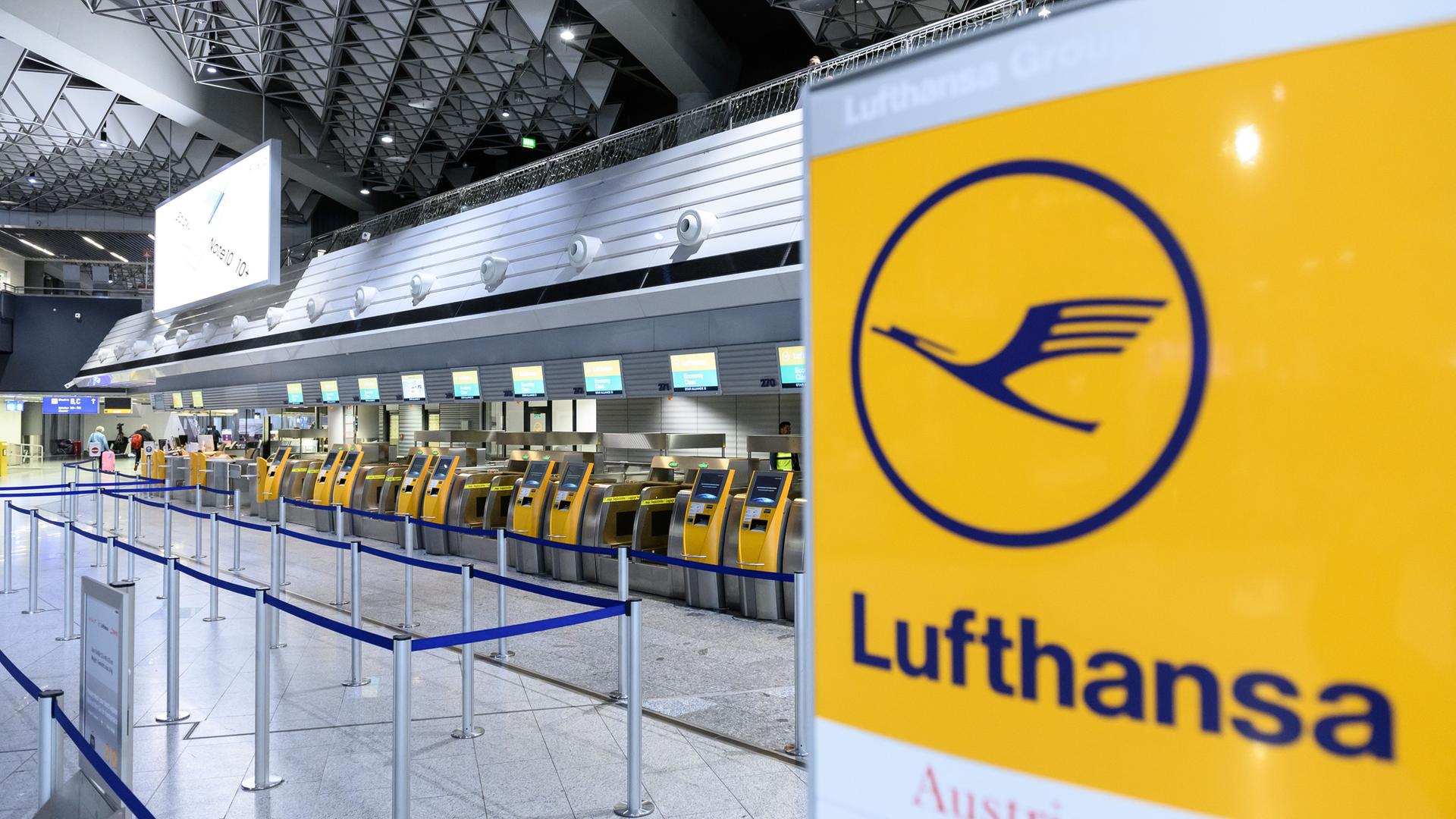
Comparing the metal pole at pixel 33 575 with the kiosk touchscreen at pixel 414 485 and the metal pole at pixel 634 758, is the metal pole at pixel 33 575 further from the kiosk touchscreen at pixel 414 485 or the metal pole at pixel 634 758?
the metal pole at pixel 634 758

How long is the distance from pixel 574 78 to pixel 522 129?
501 centimetres

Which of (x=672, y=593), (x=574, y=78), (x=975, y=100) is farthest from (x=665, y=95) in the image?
(x=975, y=100)

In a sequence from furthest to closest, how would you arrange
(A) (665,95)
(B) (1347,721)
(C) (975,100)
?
(A) (665,95), (C) (975,100), (B) (1347,721)

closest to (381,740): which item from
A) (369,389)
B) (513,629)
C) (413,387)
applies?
(513,629)

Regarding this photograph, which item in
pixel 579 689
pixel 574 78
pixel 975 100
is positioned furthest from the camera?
pixel 574 78

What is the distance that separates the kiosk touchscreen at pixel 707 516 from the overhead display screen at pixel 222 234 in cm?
934

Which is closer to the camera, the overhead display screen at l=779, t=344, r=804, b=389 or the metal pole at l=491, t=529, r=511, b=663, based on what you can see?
the metal pole at l=491, t=529, r=511, b=663

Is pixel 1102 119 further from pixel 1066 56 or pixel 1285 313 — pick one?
pixel 1285 313

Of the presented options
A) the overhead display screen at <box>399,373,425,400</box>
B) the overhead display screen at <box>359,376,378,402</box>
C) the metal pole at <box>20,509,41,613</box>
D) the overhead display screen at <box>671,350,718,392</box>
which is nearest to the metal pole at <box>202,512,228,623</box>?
the metal pole at <box>20,509,41,613</box>

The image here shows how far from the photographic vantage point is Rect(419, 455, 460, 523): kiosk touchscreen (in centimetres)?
1252

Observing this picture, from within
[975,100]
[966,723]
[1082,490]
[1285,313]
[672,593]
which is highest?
[975,100]

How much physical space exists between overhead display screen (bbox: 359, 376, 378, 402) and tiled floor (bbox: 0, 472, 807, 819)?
9.02m

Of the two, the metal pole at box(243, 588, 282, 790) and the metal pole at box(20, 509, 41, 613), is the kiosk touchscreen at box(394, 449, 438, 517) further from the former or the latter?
the metal pole at box(243, 588, 282, 790)

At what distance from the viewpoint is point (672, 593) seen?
30.0 ft
